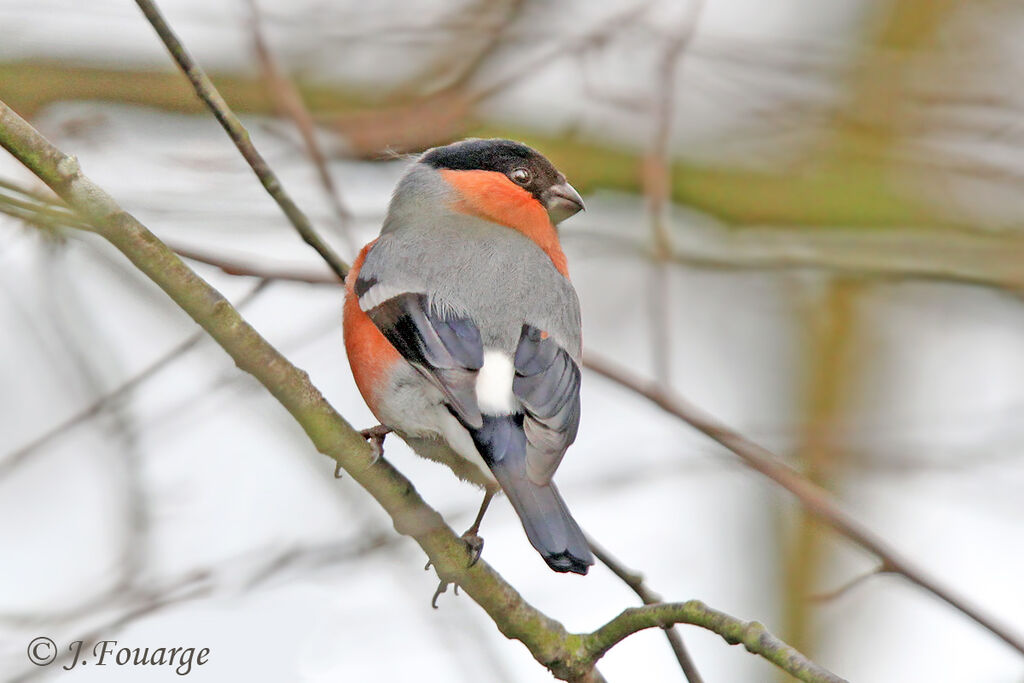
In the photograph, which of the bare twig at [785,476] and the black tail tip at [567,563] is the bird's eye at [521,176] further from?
the black tail tip at [567,563]

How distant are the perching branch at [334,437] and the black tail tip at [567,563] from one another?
149mm

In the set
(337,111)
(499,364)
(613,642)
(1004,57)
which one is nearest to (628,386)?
(499,364)

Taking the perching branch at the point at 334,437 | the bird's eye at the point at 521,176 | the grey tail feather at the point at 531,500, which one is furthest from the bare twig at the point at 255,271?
the bird's eye at the point at 521,176

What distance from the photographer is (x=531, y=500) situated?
2.96m

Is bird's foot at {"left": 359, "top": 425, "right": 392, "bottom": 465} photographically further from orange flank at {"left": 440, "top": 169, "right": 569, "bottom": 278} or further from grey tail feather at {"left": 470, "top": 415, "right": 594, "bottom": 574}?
orange flank at {"left": 440, "top": 169, "right": 569, "bottom": 278}

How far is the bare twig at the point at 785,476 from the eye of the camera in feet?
10.2

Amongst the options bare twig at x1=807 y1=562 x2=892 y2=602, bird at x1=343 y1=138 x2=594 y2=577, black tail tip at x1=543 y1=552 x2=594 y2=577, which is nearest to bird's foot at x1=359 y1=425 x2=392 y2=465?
bird at x1=343 y1=138 x2=594 y2=577

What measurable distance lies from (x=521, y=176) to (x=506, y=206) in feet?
0.64

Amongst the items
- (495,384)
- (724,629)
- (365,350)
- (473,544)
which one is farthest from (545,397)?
(724,629)

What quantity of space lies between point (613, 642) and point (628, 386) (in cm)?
120

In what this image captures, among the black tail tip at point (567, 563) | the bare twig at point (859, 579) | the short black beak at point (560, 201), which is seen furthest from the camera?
the short black beak at point (560, 201)

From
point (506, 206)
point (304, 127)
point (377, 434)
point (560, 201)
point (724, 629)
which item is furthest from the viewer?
point (560, 201)

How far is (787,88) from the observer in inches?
224

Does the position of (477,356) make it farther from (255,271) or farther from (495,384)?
(255,271)
